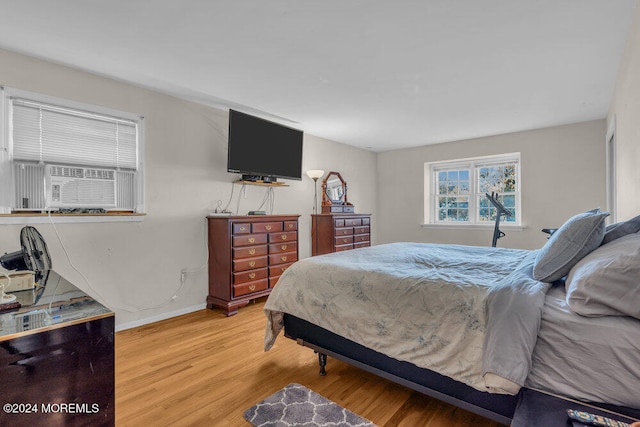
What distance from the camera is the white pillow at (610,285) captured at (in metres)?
1.12

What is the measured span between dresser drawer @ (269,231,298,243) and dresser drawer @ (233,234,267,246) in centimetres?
10

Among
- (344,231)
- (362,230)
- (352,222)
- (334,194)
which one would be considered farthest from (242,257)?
(362,230)

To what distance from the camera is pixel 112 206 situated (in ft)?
9.57

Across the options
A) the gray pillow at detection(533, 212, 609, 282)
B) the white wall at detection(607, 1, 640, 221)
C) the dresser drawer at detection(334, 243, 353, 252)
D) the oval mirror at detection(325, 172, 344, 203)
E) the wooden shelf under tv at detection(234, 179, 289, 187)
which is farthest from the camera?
the oval mirror at detection(325, 172, 344, 203)

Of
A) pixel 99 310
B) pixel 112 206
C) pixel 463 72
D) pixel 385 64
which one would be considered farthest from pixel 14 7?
pixel 463 72

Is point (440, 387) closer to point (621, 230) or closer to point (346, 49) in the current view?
point (621, 230)

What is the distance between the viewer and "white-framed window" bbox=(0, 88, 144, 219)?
2400mm

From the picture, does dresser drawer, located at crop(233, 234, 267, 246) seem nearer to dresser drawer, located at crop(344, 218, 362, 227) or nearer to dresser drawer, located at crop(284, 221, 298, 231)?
dresser drawer, located at crop(284, 221, 298, 231)

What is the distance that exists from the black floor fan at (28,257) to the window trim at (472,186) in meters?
5.22

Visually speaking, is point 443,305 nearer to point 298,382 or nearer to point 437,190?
point 298,382

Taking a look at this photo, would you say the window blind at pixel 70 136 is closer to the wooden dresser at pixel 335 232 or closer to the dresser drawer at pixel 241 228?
the dresser drawer at pixel 241 228

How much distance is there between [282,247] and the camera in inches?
153

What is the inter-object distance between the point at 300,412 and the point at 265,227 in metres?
2.24

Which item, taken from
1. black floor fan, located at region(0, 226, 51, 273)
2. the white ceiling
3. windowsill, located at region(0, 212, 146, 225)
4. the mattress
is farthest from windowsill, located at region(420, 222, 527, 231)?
black floor fan, located at region(0, 226, 51, 273)
